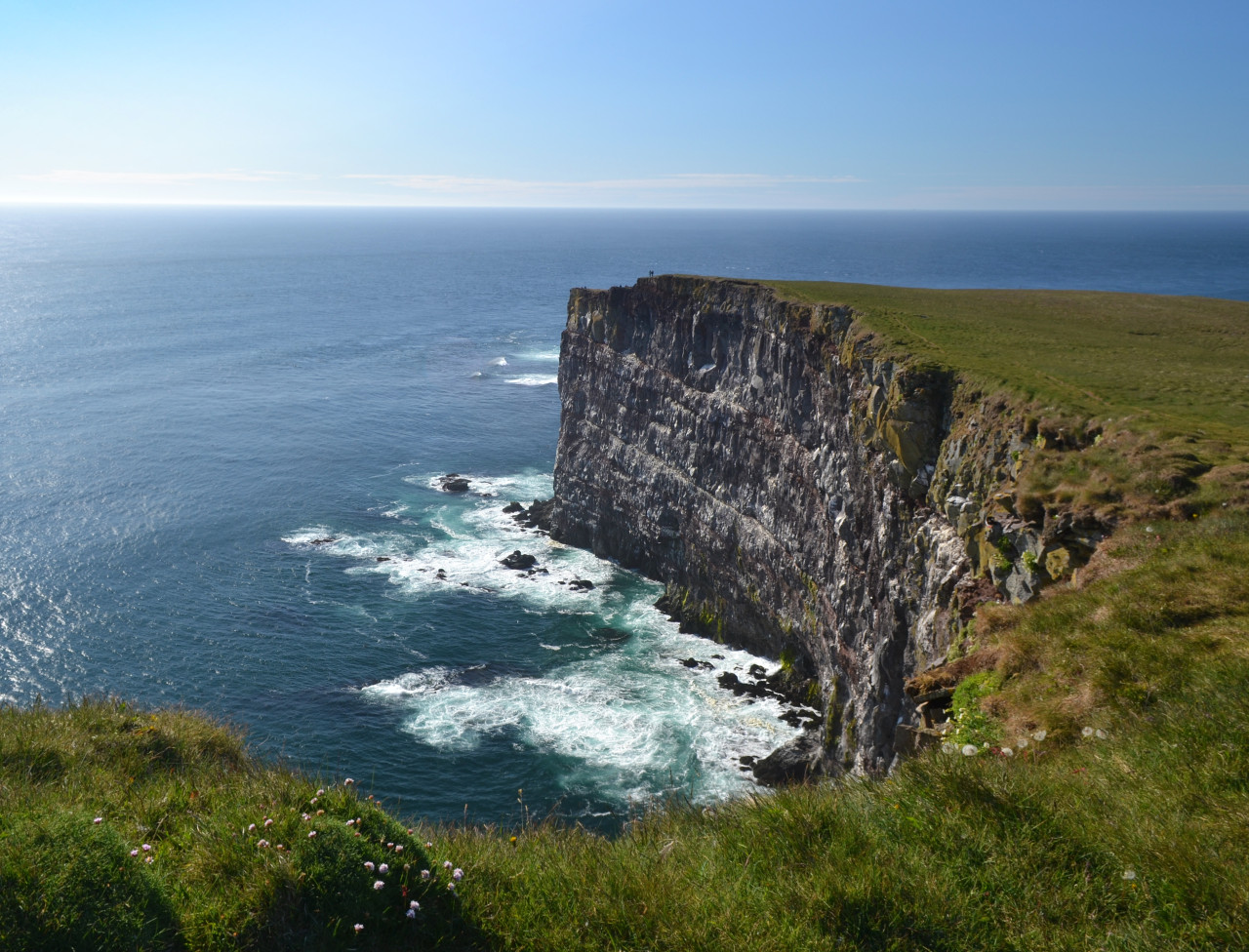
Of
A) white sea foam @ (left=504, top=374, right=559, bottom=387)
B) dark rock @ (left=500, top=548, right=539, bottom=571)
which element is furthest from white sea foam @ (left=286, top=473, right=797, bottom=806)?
white sea foam @ (left=504, top=374, right=559, bottom=387)

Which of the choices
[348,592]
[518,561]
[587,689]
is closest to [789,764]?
[587,689]

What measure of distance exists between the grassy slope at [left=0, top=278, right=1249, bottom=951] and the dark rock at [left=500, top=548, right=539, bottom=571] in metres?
44.6

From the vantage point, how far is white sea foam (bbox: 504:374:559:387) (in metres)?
105

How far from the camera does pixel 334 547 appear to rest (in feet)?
193

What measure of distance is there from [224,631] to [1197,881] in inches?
1952

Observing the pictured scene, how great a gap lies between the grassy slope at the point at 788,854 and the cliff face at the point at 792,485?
9064 mm

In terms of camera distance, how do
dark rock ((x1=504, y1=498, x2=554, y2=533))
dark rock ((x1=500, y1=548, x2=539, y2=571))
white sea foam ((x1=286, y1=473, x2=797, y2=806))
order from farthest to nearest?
1. dark rock ((x1=504, y1=498, x2=554, y2=533))
2. dark rock ((x1=500, y1=548, x2=539, y2=571))
3. white sea foam ((x1=286, y1=473, x2=797, y2=806))

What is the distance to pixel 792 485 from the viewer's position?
4378 cm

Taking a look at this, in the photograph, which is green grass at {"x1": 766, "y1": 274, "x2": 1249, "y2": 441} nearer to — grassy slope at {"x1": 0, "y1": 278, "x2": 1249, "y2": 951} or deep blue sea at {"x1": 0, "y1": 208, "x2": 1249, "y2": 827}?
grassy slope at {"x1": 0, "y1": 278, "x2": 1249, "y2": 951}

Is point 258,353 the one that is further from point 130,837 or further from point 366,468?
point 130,837

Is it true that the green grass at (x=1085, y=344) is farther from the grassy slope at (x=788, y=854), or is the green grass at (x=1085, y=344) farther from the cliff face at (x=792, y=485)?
the grassy slope at (x=788, y=854)

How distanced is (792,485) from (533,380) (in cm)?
6849

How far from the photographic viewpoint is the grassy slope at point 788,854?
7.40 metres

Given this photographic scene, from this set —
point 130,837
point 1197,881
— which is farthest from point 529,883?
point 1197,881
